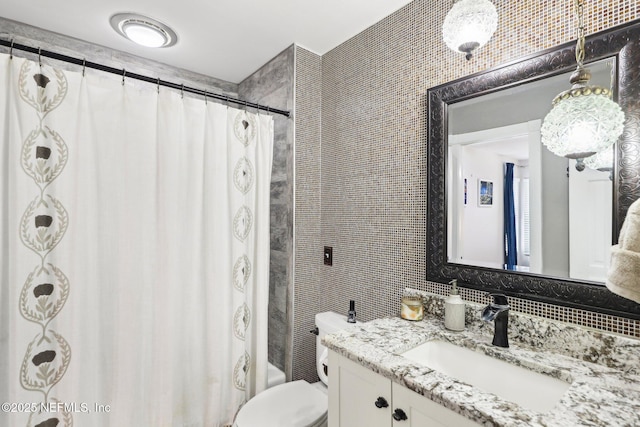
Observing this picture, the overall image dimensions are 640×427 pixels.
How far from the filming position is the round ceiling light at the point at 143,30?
170 cm

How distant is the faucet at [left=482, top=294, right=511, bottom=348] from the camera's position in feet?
3.53

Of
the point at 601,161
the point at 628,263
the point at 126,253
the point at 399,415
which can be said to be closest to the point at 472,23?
the point at 601,161

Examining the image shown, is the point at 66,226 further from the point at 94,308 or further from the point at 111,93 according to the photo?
the point at 111,93

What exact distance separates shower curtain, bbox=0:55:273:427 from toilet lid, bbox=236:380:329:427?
0.89 ft

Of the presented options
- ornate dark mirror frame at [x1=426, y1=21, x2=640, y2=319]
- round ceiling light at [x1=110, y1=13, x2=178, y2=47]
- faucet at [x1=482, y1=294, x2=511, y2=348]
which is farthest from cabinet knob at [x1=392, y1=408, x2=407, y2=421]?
round ceiling light at [x1=110, y1=13, x2=178, y2=47]

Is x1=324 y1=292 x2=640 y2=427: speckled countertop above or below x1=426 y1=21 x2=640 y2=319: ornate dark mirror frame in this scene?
below

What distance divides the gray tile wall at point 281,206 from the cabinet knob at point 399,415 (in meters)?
1.11

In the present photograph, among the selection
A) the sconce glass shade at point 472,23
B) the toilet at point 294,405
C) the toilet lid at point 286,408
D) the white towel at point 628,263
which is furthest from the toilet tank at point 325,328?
the sconce glass shade at point 472,23

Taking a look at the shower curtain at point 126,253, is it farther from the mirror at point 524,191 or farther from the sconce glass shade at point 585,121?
the sconce glass shade at point 585,121

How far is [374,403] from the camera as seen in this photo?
98 centimetres

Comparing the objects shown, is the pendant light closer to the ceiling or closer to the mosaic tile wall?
the mosaic tile wall

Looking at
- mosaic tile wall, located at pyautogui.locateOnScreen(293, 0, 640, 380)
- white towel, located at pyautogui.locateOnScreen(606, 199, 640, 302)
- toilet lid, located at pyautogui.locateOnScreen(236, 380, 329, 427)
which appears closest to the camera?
white towel, located at pyautogui.locateOnScreen(606, 199, 640, 302)

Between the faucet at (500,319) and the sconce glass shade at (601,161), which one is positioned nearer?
the sconce glass shade at (601,161)

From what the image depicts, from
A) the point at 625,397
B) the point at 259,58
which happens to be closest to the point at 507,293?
the point at 625,397
